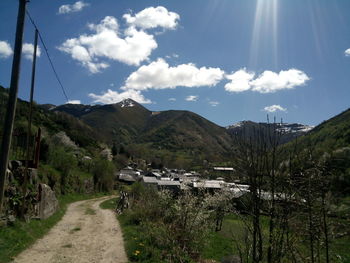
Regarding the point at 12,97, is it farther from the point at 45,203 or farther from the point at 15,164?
the point at 45,203

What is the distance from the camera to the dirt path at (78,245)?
9977 millimetres

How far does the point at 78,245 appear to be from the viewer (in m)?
12.1

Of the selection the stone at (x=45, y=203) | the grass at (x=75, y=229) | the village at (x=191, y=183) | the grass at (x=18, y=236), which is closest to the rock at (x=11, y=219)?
the grass at (x=18, y=236)

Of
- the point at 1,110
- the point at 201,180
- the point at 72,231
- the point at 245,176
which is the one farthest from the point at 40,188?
the point at 1,110

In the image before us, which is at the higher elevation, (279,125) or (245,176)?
(279,125)

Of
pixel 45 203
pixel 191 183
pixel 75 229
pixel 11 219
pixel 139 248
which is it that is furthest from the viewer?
pixel 191 183

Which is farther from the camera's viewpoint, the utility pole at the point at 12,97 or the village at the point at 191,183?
the village at the point at 191,183

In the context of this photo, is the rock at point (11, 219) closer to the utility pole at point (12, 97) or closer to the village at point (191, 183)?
the utility pole at point (12, 97)

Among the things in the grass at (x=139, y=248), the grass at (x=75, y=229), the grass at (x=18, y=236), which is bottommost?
the grass at (x=75, y=229)

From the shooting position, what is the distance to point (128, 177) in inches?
3487

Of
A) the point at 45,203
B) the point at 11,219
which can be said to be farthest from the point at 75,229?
the point at 11,219

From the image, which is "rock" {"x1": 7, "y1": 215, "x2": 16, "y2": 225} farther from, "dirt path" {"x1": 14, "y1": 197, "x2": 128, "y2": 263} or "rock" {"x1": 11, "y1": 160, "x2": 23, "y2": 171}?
"rock" {"x1": 11, "y1": 160, "x2": 23, "y2": 171}

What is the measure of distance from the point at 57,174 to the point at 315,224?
2971 cm

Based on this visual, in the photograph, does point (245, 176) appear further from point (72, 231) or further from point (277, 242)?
point (72, 231)
